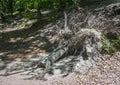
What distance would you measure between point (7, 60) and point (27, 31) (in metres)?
3.45

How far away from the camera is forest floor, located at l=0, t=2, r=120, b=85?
22.0 feet

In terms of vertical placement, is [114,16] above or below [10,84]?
above

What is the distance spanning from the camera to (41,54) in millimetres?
9242

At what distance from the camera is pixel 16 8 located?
21391 mm

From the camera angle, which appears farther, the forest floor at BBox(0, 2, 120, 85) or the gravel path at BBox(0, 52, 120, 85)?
the forest floor at BBox(0, 2, 120, 85)

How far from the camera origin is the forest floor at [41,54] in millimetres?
6719

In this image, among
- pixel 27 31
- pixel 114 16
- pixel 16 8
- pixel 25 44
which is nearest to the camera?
pixel 114 16

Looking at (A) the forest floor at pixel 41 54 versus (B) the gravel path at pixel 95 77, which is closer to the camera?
(B) the gravel path at pixel 95 77

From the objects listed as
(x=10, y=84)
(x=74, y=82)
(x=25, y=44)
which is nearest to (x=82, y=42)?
(x=74, y=82)

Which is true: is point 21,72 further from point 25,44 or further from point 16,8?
point 16,8

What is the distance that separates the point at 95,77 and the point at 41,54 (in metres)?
2.99

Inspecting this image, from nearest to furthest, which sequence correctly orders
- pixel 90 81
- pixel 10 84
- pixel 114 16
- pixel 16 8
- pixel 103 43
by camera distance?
pixel 90 81 < pixel 10 84 < pixel 103 43 < pixel 114 16 < pixel 16 8

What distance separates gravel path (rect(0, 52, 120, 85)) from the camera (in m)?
6.55

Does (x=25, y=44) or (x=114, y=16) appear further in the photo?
(x=25, y=44)
